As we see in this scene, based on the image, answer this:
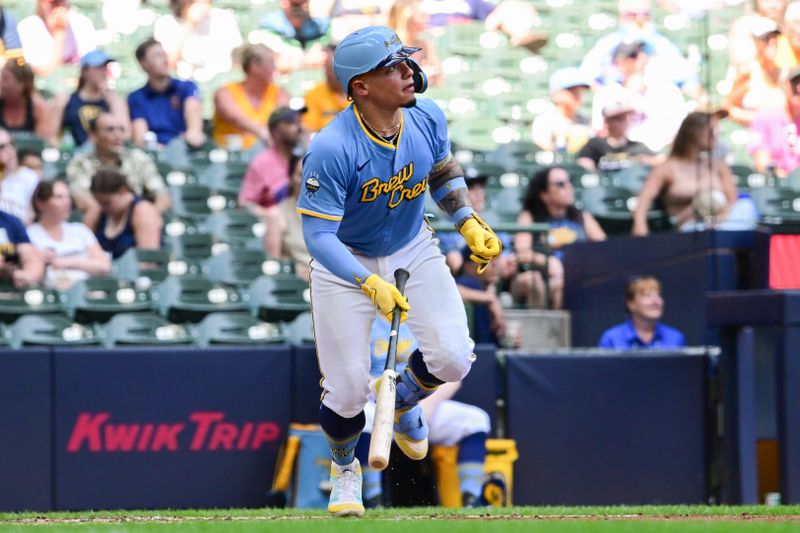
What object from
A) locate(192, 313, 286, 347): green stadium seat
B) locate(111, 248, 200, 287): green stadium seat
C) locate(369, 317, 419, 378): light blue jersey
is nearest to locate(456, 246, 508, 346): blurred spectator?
locate(192, 313, 286, 347): green stadium seat

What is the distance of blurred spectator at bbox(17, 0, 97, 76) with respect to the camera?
10812mm

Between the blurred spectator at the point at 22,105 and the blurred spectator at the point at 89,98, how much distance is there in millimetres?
242

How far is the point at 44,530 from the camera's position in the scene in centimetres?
500

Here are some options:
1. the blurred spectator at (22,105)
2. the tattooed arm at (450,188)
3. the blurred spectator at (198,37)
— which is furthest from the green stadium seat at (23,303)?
the tattooed arm at (450,188)

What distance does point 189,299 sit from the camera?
914 centimetres

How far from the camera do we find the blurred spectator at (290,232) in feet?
31.5

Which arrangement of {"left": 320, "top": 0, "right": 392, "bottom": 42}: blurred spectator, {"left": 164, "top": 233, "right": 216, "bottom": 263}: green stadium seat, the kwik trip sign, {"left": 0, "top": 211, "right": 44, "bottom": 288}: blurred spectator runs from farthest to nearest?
{"left": 320, "top": 0, "right": 392, "bottom": 42}: blurred spectator
{"left": 164, "top": 233, "right": 216, "bottom": 263}: green stadium seat
{"left": 0, "top": 211, "right": 44, "bottom": 288}: blurred spectator
the kwik trip sign

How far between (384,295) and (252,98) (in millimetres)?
5924

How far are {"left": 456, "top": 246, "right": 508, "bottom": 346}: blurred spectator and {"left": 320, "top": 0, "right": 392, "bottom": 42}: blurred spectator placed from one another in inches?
133

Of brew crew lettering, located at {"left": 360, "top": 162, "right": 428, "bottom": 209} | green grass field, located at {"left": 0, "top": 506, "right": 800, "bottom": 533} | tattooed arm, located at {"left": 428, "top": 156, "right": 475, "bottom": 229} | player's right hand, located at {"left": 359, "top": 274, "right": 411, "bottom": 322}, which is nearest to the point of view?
green grass field, located at {"left": 0, "top": 506, "right": 800, "bottom": 533}

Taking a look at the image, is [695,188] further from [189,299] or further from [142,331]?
[142,331]

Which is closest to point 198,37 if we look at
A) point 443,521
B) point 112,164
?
point 112,164

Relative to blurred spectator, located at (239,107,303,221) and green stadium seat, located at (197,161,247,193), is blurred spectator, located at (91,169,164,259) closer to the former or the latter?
blurred spectator, located at (239,107,303,221)

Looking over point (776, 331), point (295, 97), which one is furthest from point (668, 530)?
point (295, 97)
